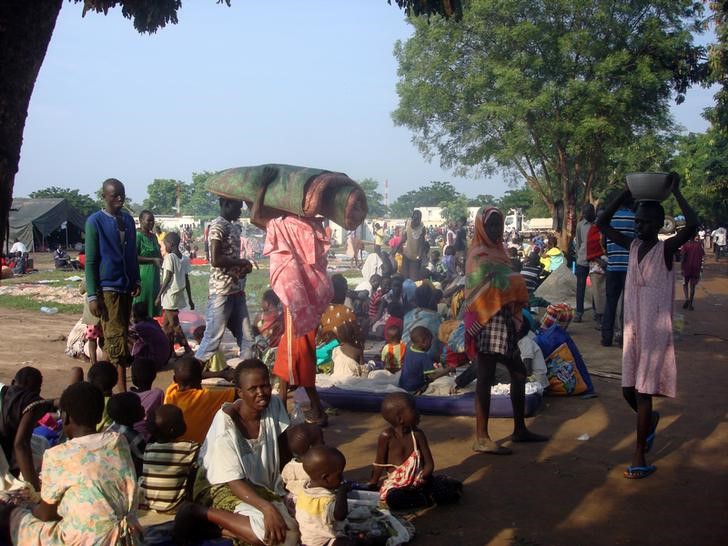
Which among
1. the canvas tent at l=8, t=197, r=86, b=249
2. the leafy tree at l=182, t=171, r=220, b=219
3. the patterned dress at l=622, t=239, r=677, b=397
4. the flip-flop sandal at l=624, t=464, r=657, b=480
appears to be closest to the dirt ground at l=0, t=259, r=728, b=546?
the flip-flop sandal at l=624, t=464, r=657, b=480

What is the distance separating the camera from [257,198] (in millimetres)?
6219

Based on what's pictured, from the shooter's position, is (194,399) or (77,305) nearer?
(194,399)

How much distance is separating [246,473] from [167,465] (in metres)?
0.71

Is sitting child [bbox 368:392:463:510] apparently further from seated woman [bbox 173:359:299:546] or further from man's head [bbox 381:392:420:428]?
seated woman [bbox 173:359:299:546]

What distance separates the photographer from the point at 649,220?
4723mm

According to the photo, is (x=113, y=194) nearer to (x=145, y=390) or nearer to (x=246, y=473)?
(x=145, y=390)

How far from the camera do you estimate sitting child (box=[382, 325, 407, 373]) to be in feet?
25.7

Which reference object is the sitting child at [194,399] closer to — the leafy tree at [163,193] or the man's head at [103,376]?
the man's head at [103,376]

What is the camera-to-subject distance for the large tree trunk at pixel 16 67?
2486mm

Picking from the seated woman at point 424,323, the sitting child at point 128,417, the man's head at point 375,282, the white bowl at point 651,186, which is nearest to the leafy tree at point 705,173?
the man's head at point 375,282

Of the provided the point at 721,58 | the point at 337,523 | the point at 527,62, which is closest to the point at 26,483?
the point at 337,523

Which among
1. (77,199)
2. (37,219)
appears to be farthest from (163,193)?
(37,219)

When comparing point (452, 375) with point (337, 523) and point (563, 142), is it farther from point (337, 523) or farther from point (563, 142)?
point (563, 142)

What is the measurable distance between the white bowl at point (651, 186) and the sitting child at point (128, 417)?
132 inches
